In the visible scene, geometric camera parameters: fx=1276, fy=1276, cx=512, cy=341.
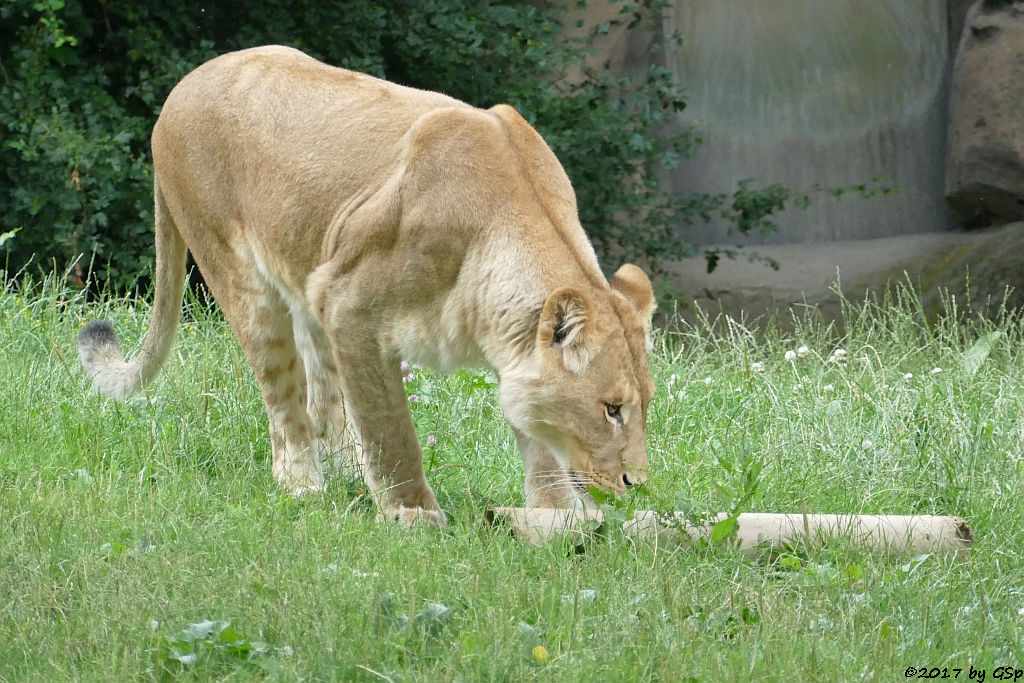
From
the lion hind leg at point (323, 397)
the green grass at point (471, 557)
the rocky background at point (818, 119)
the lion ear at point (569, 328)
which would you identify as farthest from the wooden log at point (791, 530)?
the rocky background at point (818, 119)

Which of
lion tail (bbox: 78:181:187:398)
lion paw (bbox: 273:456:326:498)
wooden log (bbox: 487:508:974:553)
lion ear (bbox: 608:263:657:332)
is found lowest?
lion paw (bbox: 273:456:326:498)

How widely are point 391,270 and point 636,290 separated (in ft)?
2.67

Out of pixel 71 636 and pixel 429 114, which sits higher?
pixel 429 114

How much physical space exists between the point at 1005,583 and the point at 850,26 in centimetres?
771

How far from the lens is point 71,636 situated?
10.3ft

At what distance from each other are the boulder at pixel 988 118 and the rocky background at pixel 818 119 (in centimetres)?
4

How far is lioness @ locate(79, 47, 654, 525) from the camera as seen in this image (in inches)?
158

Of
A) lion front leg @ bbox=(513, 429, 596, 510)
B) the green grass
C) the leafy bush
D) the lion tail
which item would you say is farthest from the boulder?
the lion tail

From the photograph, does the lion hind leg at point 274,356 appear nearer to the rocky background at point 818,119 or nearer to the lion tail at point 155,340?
the lion tail at point 155,340

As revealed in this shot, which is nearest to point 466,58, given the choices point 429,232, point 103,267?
point 103,267

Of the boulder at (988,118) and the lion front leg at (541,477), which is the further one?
the boulder at (988,118)

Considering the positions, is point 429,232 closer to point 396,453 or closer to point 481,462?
point 396,453

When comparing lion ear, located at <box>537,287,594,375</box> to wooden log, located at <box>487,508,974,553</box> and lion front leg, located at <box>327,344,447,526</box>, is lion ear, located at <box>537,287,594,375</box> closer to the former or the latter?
wooden log, located at <box>487,508,974,553</box>

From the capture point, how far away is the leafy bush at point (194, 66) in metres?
8.32
